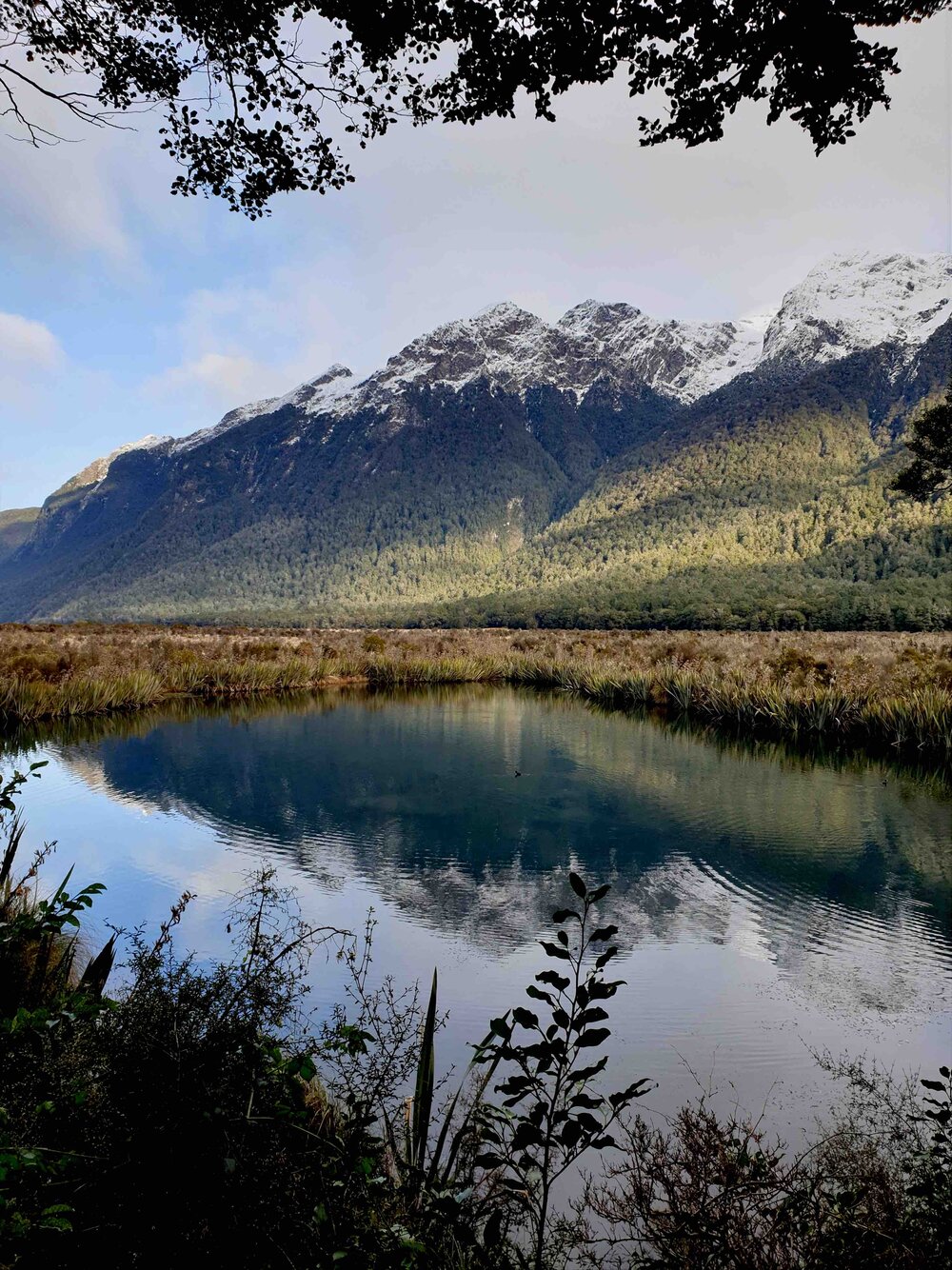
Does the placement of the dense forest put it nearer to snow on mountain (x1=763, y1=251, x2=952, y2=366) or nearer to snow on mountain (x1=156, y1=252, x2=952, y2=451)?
snow on mountain (x1=156, y1=252, x2=952, y2=451)

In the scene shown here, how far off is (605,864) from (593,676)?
51.6ft

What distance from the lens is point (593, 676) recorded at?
75.1ft

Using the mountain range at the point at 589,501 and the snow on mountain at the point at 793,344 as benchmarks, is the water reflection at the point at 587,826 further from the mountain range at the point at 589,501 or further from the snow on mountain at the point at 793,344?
the snow on mountain at the point at 793,344

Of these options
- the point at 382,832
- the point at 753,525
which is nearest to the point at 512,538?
the point at 753,525

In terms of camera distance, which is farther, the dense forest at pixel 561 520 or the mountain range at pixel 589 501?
the mountain range at pixel 589 501

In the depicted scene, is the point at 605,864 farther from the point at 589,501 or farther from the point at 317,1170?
the point at 589,501

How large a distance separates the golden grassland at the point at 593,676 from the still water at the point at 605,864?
193 cm

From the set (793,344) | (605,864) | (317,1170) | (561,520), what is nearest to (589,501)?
(561,520)

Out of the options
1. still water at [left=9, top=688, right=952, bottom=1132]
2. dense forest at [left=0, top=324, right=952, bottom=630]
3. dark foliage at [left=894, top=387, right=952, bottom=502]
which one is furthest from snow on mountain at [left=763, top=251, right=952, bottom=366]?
still water at [left=9, top=688, right=952, bottom=1132]

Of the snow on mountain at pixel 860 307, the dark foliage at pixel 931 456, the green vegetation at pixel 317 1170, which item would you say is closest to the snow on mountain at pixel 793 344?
the snow on mountain at pixel 860 307

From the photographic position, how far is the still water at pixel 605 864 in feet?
14.1

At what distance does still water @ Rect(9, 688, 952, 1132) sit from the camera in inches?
169

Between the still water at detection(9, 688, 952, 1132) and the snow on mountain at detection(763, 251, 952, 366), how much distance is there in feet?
500

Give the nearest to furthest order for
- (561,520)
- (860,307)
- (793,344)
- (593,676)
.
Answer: (593,676)
(561,520)
(793,344)
(860,307)
